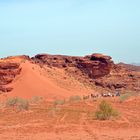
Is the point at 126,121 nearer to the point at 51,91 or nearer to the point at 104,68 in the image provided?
the point at 51,91

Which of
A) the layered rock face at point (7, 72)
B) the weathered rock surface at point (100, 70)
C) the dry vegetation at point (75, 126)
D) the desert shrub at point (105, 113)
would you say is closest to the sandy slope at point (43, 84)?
the layered rock face at point (7, 72)

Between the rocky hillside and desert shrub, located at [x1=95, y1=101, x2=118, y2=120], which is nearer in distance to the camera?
desert shrub, located at [x1=95, y1=101, x2=118, y2=120]

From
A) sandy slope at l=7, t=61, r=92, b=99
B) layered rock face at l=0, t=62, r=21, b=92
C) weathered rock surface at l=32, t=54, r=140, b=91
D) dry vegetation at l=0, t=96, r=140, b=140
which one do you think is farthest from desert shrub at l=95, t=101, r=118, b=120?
weathered rock surface at l=32, t=54, r=140, b=91

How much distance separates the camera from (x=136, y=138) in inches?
663

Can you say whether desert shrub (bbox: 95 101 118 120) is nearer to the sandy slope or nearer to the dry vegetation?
the dry vegetation

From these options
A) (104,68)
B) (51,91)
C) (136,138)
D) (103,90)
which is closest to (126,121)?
(136,138)

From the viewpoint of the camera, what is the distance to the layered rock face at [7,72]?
176 ft

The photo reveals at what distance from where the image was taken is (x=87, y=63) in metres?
64.4

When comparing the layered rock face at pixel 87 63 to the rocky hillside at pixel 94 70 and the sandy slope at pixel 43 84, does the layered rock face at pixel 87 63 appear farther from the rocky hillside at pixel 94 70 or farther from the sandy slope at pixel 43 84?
the sandy slope at pixel 43 84

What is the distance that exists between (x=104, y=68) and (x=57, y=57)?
27.5 feet

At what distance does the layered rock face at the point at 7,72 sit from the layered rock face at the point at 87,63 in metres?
12.5

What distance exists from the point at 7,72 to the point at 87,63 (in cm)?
1443

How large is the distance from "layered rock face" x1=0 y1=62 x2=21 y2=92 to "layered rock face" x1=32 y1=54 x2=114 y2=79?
12.5 metres

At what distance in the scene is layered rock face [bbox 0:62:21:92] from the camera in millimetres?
53525
